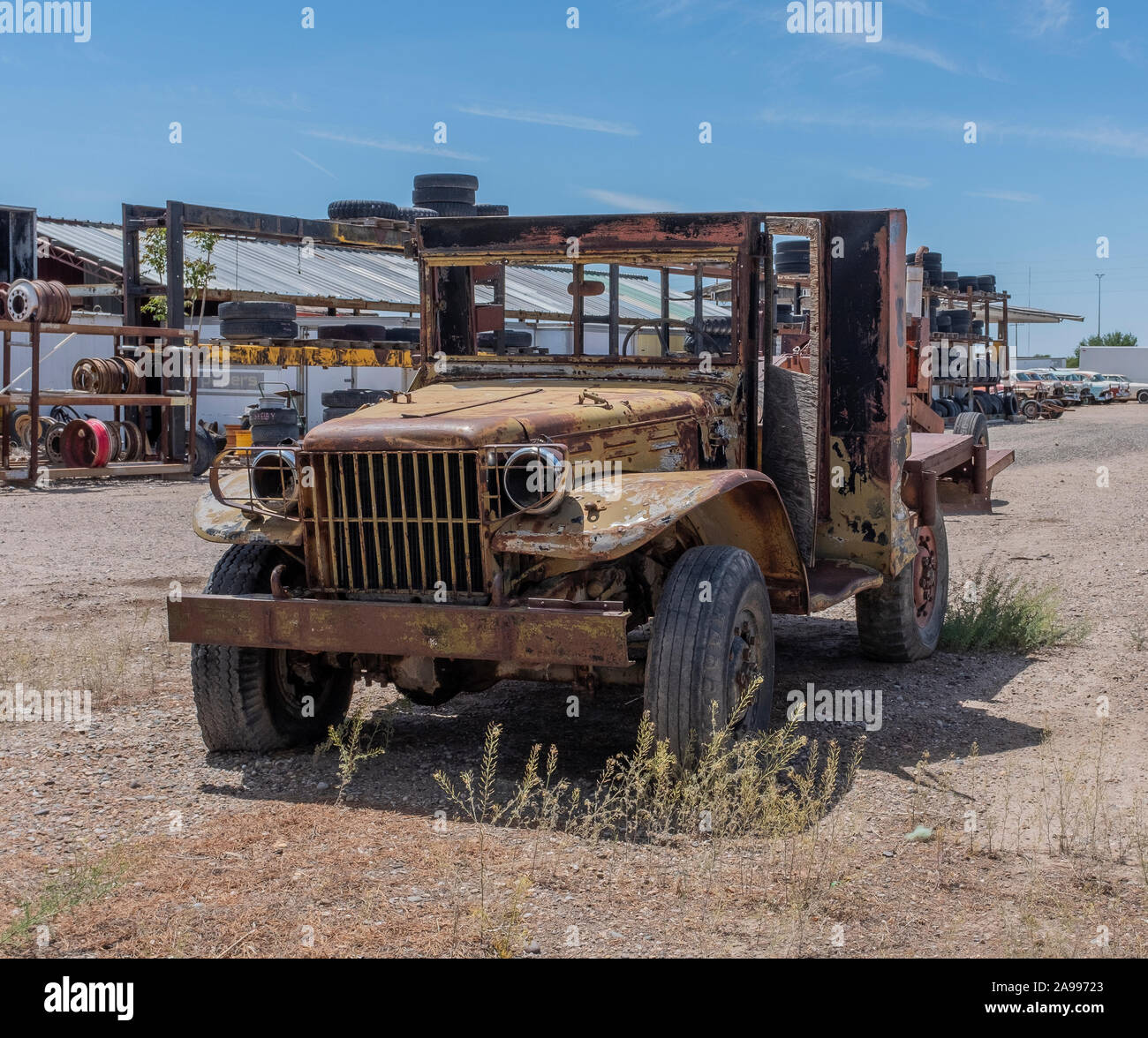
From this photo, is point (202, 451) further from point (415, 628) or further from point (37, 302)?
point (415, 628)

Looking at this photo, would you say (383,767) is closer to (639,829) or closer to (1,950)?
(639,829)

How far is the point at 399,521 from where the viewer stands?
508 centimetres

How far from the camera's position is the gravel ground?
383cm

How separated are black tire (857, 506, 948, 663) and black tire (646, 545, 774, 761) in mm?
2247

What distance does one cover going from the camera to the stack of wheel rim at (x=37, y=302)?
56.7 ft

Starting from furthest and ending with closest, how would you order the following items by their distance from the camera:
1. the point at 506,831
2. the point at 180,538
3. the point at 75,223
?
1. the point at 75,223
2. the point at 180,538
3. the point at 506,831

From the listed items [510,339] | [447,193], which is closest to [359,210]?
[447,193]

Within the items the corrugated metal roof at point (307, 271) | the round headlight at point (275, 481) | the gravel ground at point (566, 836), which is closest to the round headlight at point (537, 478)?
the round headlight at point (275, 481)

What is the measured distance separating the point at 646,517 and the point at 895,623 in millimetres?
3061

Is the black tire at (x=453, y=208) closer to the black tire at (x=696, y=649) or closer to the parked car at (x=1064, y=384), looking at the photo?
the black tire at (x=696, y=649)

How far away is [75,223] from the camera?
30016mm

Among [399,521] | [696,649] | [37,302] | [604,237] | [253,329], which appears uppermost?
[37,302]

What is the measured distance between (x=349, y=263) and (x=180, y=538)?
64.8 feet
